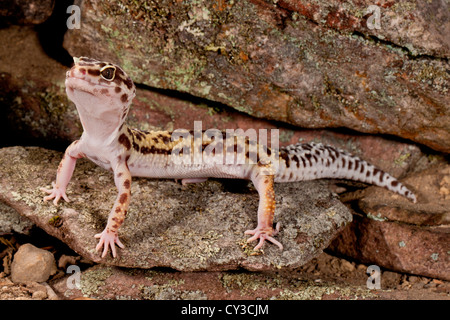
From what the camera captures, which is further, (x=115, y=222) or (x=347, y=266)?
(x=347, y=266)

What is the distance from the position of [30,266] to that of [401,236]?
10.4 ft

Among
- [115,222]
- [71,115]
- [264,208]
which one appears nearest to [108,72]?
[115,222]

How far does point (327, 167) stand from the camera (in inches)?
181

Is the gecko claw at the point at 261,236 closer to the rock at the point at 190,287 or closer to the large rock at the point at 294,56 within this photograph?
the rock at the point at 190,287

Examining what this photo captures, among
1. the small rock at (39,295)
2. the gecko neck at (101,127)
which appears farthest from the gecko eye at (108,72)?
the small rock at (39,295)

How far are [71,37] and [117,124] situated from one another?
1.35m

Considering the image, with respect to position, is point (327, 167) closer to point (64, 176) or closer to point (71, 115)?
point (64, 176)

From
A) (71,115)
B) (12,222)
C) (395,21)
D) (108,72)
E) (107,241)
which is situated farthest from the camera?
(71,115)

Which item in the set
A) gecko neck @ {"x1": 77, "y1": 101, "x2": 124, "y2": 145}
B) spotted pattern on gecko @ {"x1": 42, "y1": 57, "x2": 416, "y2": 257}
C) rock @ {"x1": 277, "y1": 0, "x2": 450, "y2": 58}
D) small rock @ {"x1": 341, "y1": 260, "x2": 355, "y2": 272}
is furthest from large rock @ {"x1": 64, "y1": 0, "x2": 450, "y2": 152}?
small rock @ {"x1": 341, "y1": 260, "x2": 355, "y2": 272}

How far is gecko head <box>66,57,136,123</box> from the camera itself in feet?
10.1

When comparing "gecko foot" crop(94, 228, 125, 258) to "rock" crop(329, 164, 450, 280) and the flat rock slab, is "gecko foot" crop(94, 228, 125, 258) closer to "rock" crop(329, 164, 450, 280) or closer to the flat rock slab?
the flat rock slab

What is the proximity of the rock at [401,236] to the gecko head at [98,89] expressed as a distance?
2.45 metres

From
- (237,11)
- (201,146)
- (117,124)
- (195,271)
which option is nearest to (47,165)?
(117,124)
